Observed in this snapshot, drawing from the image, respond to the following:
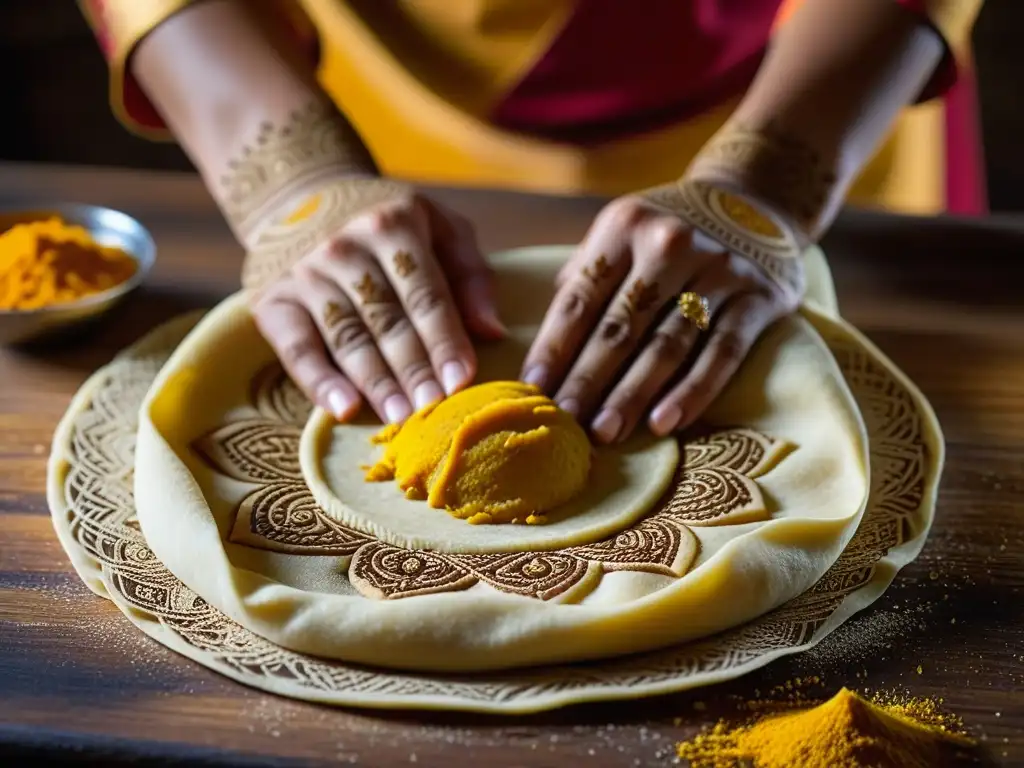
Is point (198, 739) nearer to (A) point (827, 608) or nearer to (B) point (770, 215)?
(A) point (827, 608)

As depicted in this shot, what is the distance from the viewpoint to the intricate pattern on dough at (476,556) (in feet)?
3.36

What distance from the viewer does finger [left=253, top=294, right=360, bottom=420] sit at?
4.21 ft

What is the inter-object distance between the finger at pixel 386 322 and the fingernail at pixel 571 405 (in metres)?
0.14

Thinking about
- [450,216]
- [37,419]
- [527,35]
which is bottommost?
[37,419]

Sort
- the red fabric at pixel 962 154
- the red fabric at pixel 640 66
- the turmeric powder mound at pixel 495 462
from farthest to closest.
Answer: the red fabric at pixel 962 154 → the red fabric at pixel 640 66 → the turmeric powder mound at pixel 495 462

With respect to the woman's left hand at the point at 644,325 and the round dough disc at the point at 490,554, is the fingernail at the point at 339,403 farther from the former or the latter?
the woman's left hand at the point at 644,325

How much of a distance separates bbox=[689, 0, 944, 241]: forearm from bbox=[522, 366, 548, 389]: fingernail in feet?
1.32

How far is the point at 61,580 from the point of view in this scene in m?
1.08

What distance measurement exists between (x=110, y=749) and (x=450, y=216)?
822 millimetres

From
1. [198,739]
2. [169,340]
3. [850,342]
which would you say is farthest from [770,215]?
[198,739]

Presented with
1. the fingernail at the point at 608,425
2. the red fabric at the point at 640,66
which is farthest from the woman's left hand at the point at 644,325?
the red fabric at the point at 640,66

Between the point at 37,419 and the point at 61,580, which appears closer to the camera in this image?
the point at 61,580

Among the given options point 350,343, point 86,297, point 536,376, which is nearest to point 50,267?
point 86,297

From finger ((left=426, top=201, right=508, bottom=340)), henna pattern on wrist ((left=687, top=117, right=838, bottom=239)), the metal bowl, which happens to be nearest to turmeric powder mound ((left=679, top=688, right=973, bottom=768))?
finger ((left=426, top=201, right=508, bottom=340))
